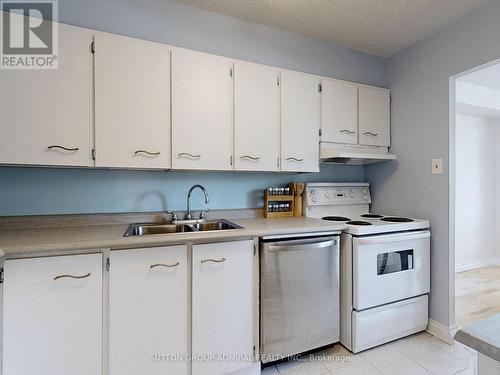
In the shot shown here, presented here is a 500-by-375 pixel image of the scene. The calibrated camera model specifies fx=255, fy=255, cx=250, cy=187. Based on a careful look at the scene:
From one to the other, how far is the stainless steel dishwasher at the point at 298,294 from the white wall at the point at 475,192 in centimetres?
284

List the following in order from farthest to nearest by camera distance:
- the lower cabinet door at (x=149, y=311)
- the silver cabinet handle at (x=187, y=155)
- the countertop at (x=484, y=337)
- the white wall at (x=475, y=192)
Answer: the white wall at (x=475, y=192), the silver cabinet handle at (x=187, y=155), the lower cabinet door at (x=149, y=311), the countertop at (x=484, y=337)

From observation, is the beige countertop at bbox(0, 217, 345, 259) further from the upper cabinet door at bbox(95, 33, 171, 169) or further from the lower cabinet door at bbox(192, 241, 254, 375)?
the upper cabinet door at bbox(95, 33, 171, 169)

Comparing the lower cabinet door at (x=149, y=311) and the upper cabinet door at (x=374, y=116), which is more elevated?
the upper cabinet door at (x=374, y=116)

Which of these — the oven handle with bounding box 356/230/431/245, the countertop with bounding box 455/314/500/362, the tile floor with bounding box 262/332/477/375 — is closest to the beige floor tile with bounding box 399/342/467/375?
the tile floor with bounding box 262/332/477/375

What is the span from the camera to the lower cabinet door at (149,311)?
1294mm

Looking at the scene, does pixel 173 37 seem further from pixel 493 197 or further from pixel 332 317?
pixel 493 197

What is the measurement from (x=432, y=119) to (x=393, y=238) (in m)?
1.08

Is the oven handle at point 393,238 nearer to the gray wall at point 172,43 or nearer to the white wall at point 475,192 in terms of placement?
the gray wall at point 172,43

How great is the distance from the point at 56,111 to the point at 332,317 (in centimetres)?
217

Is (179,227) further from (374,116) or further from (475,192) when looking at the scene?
(475,192)

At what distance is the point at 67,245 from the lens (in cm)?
118

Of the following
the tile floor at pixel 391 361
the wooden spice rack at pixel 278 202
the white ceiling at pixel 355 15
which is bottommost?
the tile floor at pixel 391 361

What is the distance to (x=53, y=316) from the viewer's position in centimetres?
118

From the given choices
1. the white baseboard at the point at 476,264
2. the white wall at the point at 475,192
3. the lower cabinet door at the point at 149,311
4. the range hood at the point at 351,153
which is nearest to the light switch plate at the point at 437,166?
the range hood at the point at 351,153
